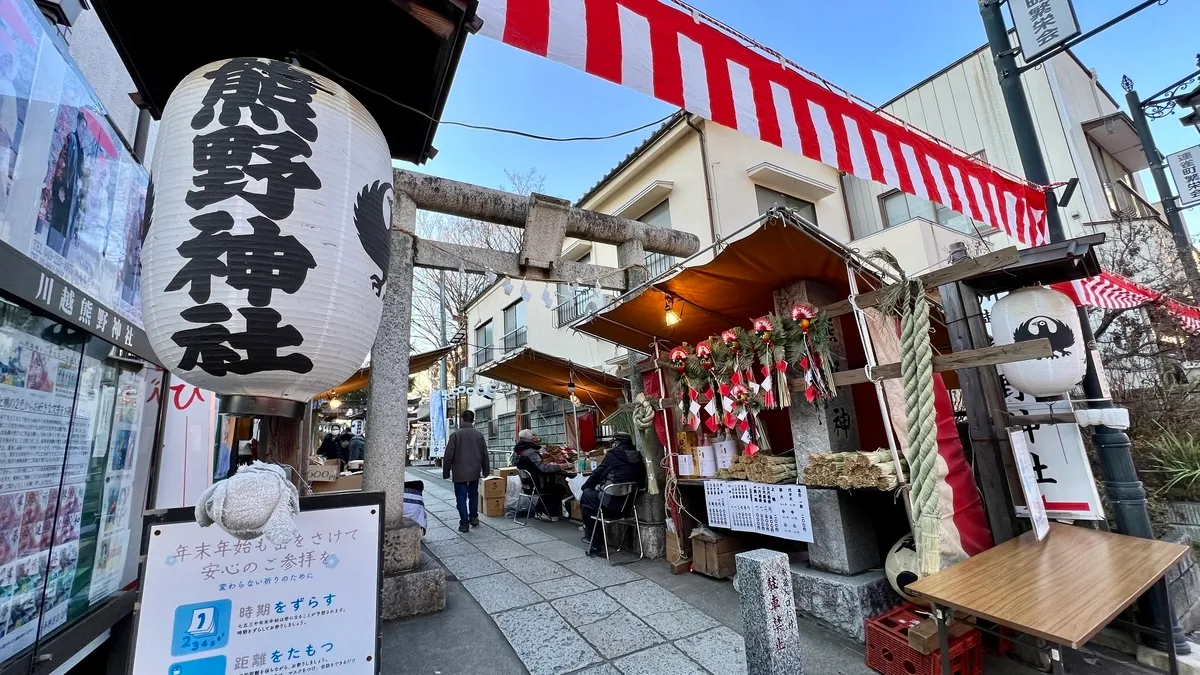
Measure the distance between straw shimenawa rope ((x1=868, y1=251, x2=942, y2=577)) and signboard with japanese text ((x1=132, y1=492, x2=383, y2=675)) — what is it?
4.00m

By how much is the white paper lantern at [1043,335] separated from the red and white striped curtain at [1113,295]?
2634 mm

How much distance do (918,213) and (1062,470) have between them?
9.77m

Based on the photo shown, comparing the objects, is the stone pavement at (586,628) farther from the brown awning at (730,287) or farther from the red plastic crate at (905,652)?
the brown awning at (730,287)

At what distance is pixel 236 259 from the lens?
7.41 ft

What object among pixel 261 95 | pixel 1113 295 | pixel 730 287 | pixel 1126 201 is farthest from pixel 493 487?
pixel 1126 201

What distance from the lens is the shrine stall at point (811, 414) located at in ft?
13.7

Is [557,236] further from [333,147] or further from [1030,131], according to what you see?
[1030,131]

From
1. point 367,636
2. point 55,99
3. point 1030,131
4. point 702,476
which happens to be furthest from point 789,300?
point 55,99

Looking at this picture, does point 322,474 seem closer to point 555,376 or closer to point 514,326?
point 555,376

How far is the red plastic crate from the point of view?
3455 millimetres

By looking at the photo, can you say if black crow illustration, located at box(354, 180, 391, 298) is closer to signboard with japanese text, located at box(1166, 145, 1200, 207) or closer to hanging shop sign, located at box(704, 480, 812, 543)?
hanging shop sign, located at box(704, 480, 812, 543)

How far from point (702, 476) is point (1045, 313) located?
3.96 meters

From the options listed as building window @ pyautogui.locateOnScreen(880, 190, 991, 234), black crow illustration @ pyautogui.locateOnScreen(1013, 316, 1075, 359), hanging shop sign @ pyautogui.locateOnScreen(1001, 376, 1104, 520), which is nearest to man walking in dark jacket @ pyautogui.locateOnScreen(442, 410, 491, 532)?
hanging shop sign @ pyautogui.locateOnScreen(1001, 376, 1104, 520)

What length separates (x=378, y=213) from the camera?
111 inches
